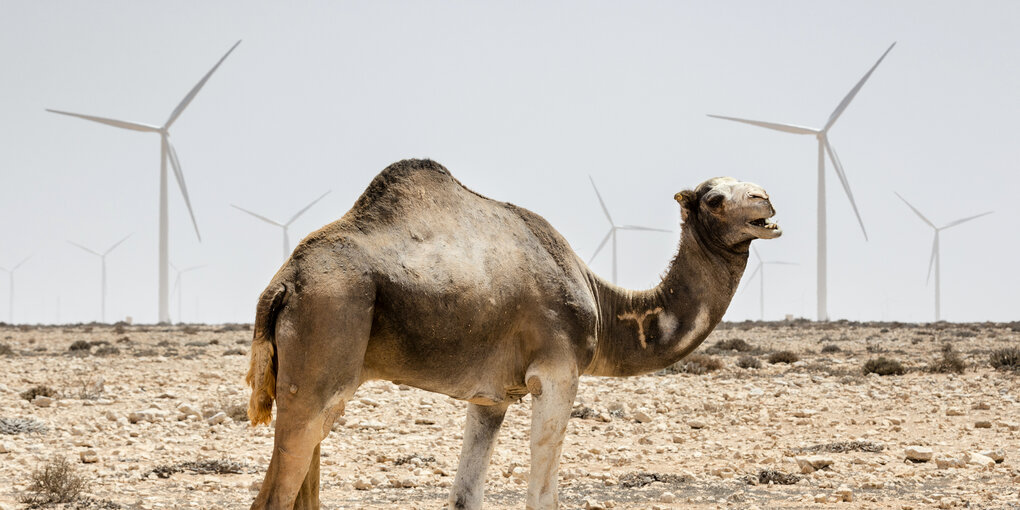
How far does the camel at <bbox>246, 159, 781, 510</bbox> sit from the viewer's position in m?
6.95

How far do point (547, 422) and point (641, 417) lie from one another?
11.4 metres

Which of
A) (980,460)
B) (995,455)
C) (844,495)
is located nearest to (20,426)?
(844,495)

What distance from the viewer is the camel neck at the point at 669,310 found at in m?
9.16

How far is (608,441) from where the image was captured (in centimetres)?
1717

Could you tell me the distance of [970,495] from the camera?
38.4 ft

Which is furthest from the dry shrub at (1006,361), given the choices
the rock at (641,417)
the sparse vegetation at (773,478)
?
the sparse vegetation at (773,478)

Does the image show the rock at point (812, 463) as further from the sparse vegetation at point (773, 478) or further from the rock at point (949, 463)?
the rock at point (949, 463)

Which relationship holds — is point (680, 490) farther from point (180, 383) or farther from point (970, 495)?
point (180, 383)

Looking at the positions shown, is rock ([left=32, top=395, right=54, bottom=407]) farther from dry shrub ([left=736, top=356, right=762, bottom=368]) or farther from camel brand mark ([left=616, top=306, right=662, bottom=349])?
dry shrub ([left=736, top=356, right=762, bottom=368])

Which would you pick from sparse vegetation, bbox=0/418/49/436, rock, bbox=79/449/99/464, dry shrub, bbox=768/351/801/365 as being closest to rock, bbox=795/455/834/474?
rock, bbox=79/449/99/464

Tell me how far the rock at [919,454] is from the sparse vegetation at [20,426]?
539 inches

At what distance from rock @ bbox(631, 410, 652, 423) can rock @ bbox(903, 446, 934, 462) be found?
554 cm

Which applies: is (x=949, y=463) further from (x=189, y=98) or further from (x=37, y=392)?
(x=189, y=98)

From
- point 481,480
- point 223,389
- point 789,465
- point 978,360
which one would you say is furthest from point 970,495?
point 978,360
